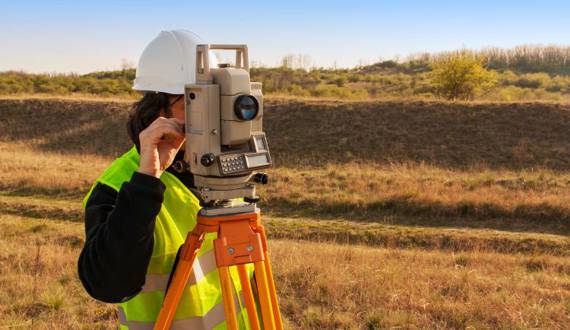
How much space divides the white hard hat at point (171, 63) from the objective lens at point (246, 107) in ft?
1.00

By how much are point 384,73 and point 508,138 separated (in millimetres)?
23960

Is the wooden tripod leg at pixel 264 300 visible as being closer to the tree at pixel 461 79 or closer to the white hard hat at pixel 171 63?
the white hard hat at pixel 171 63

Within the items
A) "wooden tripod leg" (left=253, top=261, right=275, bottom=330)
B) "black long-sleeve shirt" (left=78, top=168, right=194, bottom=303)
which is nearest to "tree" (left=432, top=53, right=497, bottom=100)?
"wooden tripod leg" (left=253, top=261, right=275, bottom=330)

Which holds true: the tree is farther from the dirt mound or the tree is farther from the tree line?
the dirt mound

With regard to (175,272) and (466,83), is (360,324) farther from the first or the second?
(466,83)

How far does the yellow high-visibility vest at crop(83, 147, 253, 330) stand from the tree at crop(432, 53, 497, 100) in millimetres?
24842

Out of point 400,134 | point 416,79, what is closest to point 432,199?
point 400,134

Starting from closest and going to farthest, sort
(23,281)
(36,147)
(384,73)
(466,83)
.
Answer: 1. (23,281)
2. (36,147)
3. (466,83)
4. (384,73)

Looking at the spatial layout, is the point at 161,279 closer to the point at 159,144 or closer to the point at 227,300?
the point at 227,300

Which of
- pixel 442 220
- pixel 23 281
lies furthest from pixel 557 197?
pixel 23 281

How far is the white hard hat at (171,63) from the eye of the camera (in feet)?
6.47

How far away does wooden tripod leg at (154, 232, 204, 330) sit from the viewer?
179cm

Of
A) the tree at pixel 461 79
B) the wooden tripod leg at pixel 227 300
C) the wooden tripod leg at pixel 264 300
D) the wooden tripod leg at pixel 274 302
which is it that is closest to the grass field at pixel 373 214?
the wooden tripod leg at pixel 274 302

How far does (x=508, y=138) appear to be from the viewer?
1852 centimetres
